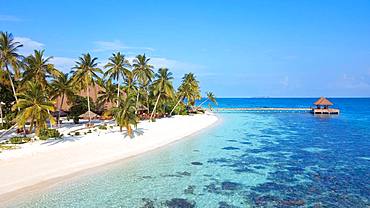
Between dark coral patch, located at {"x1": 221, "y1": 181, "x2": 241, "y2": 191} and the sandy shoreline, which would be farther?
the sandy shoreline

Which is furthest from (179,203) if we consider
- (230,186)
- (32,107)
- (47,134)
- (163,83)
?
(163,83)

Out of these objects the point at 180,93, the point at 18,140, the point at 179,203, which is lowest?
the point at 179,203

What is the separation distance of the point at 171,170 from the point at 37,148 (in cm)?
1134

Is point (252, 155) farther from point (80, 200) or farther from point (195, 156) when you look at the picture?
point (80, 200)

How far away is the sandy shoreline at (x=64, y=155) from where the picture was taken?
18.0 meters

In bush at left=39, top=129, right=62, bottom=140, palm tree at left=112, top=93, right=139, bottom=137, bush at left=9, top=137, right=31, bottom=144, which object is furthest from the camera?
palm tree at left=112, top=93, right=139, bottom=137

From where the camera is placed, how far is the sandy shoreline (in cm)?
1798

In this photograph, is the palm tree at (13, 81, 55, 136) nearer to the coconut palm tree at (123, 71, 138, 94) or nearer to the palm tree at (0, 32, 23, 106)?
the palm tree at (0, 32, 23, 106)

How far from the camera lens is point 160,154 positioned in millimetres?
27531

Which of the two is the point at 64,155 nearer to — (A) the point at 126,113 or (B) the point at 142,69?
(A) the point at 126,113

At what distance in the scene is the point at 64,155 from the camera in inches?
903

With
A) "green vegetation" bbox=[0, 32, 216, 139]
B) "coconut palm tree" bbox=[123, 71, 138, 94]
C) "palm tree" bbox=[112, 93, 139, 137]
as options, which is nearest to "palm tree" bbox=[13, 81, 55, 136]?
"green vegetation" bbox=[0, 32, 216, 139]

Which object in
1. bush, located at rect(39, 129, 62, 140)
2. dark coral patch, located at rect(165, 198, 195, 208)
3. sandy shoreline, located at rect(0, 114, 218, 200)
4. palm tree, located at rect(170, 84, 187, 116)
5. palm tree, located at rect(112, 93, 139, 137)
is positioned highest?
palm tree, located at rect(170, 84, 187, 116)

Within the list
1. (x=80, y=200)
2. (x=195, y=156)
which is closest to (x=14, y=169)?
(x=80, y=200)
